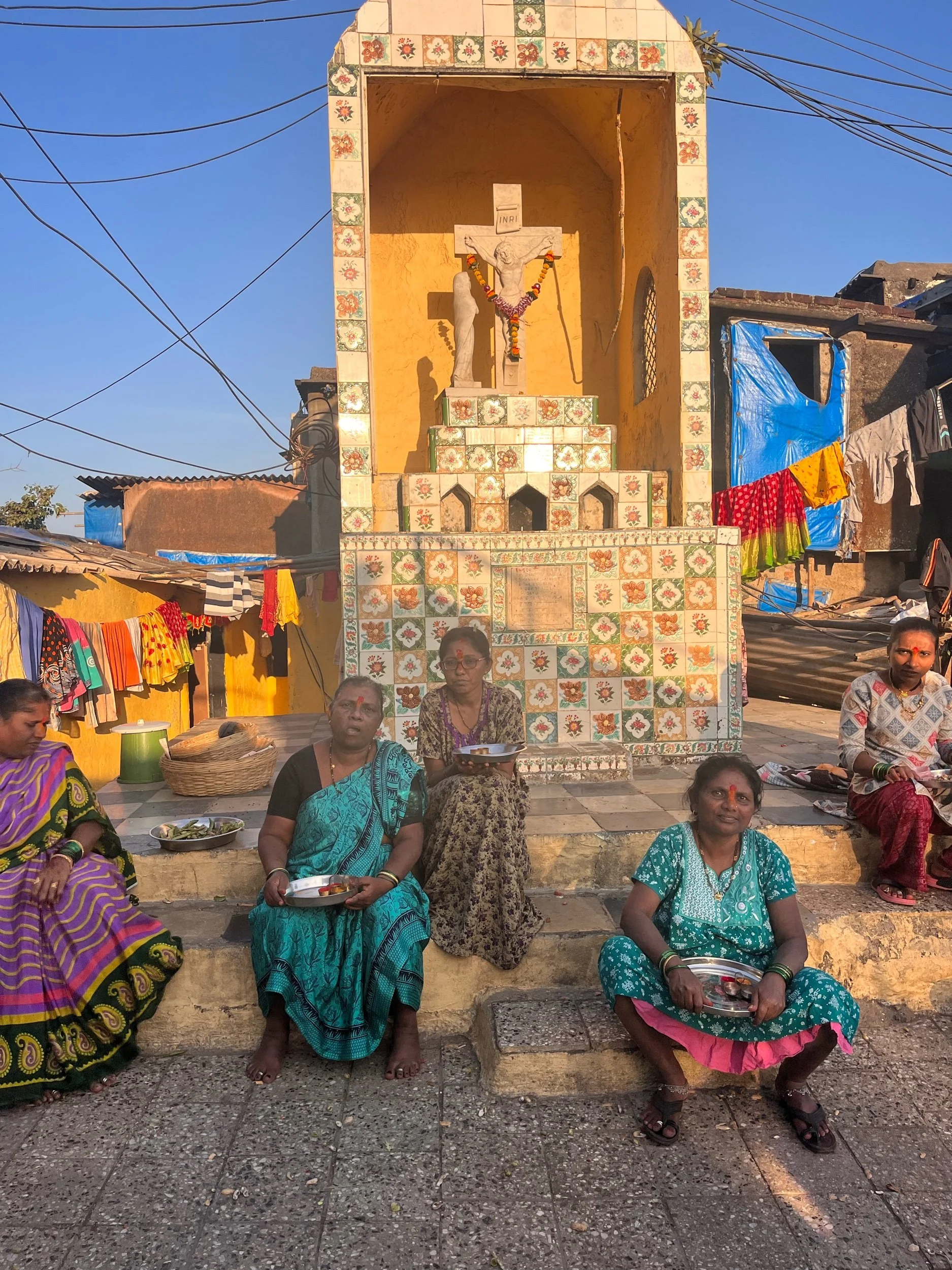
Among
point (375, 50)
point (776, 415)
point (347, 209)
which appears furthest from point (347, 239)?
point (776, 415)

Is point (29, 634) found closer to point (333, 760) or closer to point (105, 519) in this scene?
point (333, 760)

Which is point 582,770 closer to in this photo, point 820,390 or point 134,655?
point 134,655

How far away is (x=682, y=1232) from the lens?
7.63 feet

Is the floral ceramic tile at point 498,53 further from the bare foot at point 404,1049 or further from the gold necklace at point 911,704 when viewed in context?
the bare foot at point 404,1049

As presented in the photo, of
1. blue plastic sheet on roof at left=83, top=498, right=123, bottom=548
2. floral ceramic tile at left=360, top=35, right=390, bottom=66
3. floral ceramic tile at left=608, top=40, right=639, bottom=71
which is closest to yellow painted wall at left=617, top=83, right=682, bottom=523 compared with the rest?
floral ceramic tile at left=608, top=40, right=639, bottom=71

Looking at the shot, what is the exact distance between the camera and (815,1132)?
2.69m

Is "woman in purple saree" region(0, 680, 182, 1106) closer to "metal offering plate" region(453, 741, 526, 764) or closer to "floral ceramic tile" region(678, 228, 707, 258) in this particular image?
"metal offering plate" region(453, 741, 526, 764)

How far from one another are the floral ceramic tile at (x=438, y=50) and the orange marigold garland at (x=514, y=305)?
144 centimetres

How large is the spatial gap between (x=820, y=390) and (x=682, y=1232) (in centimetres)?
1345

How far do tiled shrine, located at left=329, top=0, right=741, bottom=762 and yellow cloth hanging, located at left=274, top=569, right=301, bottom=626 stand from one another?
19.9ft

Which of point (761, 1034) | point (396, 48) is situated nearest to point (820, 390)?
point (396, 48)

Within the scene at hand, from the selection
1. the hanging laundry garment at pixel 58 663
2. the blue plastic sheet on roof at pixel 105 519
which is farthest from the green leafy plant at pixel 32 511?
the hanging laundry garment at pixel 58 663

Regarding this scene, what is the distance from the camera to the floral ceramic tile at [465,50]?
245 inches

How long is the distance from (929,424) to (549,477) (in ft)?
29.3
